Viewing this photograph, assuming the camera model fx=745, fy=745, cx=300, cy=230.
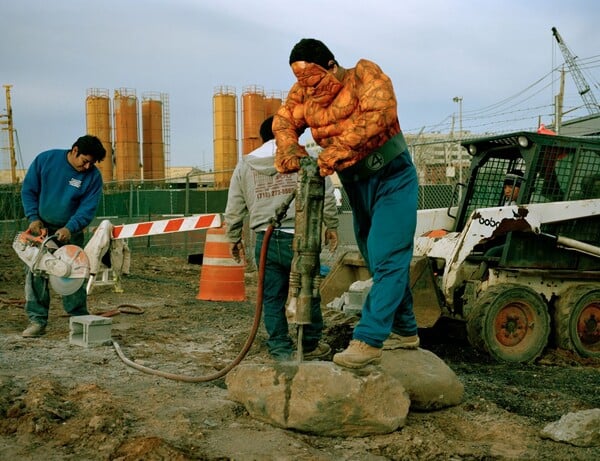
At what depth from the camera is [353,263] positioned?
8.29 meters

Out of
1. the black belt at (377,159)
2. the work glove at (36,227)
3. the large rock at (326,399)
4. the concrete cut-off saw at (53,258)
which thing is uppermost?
the black belt at (377,159)

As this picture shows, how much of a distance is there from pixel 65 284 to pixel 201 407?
9.76 ft

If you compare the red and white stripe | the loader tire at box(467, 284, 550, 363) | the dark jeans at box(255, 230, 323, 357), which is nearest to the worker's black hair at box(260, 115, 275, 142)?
the dark jeans at box(255, 230, 323, 357)

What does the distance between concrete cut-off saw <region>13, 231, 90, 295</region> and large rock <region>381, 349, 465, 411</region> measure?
3346 mm

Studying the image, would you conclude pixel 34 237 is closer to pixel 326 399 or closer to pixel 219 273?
pixel 219 273

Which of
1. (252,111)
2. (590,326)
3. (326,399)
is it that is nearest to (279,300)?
(326,399)

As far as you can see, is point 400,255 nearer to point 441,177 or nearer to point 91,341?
point 91,341

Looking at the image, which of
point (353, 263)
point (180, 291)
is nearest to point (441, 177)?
point (180, 291)

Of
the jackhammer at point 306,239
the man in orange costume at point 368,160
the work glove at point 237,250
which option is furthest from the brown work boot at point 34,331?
the man in orange costume at point 368,160

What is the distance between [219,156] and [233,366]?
35.6 m

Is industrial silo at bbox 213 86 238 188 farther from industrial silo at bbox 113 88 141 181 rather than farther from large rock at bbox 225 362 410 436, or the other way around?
large rock at bbox 225 362 410 436

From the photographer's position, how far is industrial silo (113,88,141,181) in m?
39.0

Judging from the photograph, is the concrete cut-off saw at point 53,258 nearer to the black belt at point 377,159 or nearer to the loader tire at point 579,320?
the black belt at point 377,159

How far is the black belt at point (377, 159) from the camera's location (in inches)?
173
